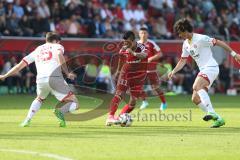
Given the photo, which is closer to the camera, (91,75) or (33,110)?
(33,110)

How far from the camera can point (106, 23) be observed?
3416 centimetres

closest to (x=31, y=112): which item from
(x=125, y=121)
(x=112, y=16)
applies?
(x=125, y=121)

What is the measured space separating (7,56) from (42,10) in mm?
2894

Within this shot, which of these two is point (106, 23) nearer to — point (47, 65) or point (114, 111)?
point (114, 111)

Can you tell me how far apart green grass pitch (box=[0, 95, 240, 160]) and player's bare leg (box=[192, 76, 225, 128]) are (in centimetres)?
26

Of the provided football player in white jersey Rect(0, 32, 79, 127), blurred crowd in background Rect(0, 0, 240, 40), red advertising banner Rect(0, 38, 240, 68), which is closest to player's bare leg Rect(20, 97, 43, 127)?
football player in white jersey Rect(0, 32, 79, 127)

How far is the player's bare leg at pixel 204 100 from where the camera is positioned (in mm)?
16594

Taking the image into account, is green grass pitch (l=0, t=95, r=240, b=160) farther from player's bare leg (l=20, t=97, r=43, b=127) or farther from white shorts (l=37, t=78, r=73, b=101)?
white shorts (l=37, t=78, r=73, b=101)

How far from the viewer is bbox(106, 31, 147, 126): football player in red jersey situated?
57.1 feet

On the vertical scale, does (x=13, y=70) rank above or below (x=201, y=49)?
below

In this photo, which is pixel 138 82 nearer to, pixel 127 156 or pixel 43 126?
pixel 43 126
